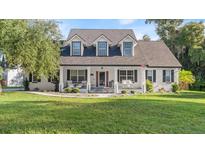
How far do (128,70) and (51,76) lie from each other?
5.49m

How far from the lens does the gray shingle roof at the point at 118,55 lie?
22.6 m

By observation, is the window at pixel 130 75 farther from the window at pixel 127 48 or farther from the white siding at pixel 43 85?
the white siding at pixel 43 85

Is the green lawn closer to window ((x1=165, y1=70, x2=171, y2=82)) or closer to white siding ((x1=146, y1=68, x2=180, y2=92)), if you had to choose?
white siding ((x1=146, y1=68, x2=180, y2=92))

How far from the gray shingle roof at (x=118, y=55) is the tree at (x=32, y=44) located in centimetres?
194

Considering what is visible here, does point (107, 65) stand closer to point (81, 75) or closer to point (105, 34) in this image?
point (81, 75)

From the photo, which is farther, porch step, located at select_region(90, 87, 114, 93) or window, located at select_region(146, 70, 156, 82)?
window, located at select_region(146, 70, 156, 82)

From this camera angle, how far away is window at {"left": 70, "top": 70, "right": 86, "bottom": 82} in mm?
23359

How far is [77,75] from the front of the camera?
76.8 feet

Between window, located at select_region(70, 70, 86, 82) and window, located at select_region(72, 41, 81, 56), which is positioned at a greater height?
window, located at select_region(72, 41, 81, 56)

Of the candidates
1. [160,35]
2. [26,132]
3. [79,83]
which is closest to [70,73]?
[79,83]

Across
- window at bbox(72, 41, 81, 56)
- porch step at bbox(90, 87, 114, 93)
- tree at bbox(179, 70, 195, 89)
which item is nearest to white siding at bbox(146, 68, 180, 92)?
tree at bbox(179, 70, 195, 89)

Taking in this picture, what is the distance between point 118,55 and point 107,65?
1382 millimetres
